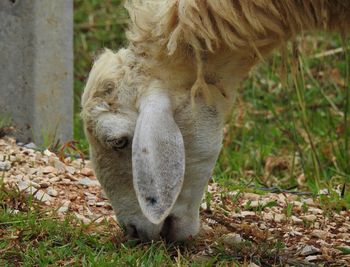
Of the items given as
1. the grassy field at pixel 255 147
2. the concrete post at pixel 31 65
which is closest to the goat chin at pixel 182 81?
the grassy field at pixel 255 147

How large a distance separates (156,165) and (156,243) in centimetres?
47

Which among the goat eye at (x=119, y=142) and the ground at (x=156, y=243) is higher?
the goat eye at (x=119, y=142)

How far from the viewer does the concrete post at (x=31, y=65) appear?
7.16 m

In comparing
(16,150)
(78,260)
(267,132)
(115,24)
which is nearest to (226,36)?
(78,260)

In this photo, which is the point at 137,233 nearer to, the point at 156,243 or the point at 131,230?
the point at 131,230

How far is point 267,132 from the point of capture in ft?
28.6

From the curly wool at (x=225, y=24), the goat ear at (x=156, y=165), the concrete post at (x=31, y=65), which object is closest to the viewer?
the goat ear at (x=156, y=165)

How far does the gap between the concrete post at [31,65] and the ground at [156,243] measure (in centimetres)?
94

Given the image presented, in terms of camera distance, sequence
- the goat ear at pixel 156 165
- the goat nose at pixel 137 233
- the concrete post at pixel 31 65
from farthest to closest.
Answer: the concrete post at pixel 31 65 → the goat nose at pixel 137 233 → the goat ear at pixel 156 165

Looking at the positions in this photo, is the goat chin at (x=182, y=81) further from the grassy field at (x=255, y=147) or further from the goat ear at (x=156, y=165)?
the grassy field at (x=255, y=147)

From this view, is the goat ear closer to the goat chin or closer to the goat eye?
the goat chin

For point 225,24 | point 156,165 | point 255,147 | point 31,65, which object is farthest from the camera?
point 255,147

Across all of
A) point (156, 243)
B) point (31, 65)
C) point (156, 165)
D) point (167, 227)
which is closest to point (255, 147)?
point (31, 65)

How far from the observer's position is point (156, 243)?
4602 mm
